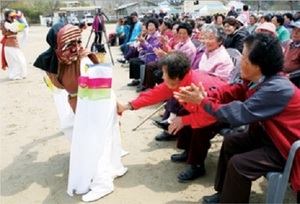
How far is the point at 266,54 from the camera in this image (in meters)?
1.94

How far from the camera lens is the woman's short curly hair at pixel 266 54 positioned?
6.34 ft

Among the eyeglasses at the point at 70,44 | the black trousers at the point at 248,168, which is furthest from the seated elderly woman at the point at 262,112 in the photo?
the eyeglasses at the point at 70,44

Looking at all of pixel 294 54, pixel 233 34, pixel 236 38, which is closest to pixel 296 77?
pixel 294 54

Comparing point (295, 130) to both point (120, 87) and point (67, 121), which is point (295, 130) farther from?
point (120, 87)

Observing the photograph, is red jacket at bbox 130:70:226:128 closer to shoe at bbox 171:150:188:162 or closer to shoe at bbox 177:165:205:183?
shoe at bbox 177:165:205:183

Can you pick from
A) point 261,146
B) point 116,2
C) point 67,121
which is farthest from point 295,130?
point 116,2

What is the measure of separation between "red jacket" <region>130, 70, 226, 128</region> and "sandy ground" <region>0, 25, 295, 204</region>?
636mm

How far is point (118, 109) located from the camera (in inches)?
111

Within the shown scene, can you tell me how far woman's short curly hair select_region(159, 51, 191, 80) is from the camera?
248cm

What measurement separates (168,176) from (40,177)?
4.18 feet

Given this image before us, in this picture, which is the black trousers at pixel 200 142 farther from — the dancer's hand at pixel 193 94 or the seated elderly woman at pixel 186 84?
the dancer's hand at pixel 193 94

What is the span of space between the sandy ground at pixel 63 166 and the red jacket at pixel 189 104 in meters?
0.64

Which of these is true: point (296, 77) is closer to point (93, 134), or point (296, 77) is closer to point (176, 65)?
point (176, 65)

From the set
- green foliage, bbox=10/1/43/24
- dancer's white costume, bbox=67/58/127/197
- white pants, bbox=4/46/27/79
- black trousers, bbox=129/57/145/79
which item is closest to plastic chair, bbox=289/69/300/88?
dancer's white costume, bbox=67/58/127/197
